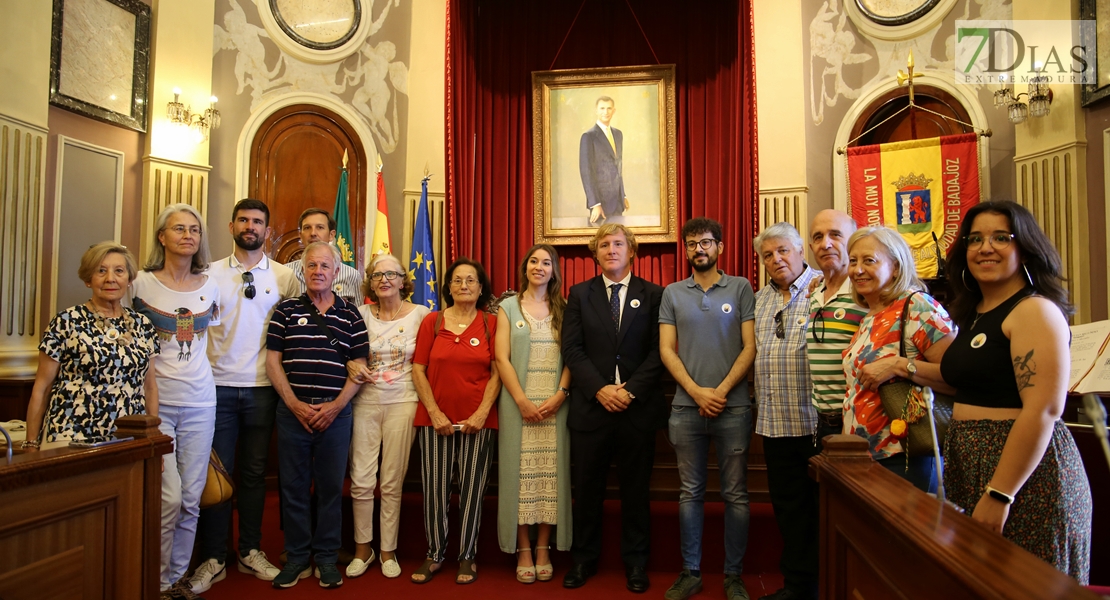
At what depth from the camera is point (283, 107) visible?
5605 millimetres

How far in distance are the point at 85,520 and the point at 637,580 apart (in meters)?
1.91

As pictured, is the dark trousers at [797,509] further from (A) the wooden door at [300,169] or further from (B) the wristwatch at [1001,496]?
(A) the wooden door at [300,169]

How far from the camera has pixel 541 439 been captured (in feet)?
9.80

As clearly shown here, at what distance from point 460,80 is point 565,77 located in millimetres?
918

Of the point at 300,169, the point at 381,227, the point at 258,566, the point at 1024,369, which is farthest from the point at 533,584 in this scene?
the point at 300,169

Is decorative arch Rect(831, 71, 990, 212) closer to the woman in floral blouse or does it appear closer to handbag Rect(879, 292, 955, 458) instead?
the woman in floral blouse

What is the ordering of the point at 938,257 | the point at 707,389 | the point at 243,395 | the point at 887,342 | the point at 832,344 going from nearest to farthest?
1. the point at 887,342
2. the point at 832,344
3. the point at 707,389
4. the point at 243,395
5. the point at 938,257

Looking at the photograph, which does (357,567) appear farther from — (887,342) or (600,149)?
(600,149)

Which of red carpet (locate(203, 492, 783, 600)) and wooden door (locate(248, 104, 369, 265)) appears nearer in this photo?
red carpet (locate(203, 492, 783, 600))

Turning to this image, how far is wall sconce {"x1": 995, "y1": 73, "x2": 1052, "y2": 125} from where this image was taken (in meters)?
4.74

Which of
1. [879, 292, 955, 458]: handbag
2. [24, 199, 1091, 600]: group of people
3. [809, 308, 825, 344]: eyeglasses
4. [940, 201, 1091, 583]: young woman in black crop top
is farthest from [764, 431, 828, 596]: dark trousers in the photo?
[940, 201, 1091, 583]: young woman in black crop top

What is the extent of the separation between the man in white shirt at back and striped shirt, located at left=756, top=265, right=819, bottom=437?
204cm

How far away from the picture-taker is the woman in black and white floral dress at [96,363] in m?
2.36

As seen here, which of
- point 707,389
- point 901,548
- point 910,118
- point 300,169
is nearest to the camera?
point 901,548
